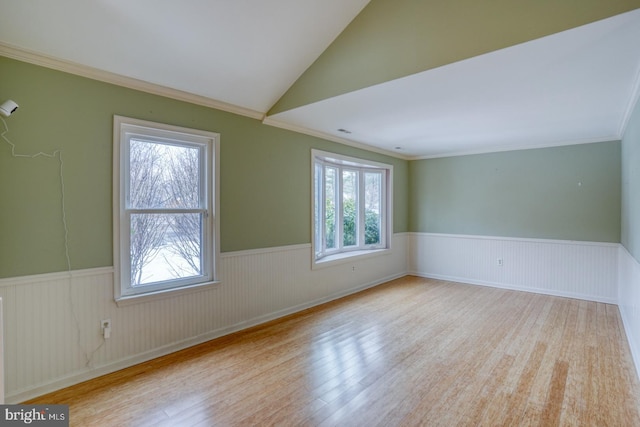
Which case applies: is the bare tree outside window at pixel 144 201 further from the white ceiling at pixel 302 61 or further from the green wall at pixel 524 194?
the green wall at pixel 524 194

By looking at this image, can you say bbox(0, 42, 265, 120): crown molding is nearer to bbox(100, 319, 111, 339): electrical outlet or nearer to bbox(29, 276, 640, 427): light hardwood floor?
bbox(100, 319, 111, 339): electrical outlet

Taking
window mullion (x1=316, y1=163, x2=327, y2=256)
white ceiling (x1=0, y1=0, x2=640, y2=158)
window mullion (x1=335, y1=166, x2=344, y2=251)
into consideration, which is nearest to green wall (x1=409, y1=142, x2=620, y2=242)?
white ceiling (x1=0, y1=0, x2=640, y2=158)

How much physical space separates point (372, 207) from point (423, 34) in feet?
12.2

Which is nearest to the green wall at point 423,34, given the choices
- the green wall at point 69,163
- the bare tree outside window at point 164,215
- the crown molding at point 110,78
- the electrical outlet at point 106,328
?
the crown molding at point 110,78

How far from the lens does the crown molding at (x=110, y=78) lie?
2.20 metres

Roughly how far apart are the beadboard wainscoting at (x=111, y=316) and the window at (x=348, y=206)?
0.85 metres

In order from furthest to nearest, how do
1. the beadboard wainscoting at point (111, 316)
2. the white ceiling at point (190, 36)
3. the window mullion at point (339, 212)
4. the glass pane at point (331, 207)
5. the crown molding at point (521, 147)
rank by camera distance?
1. the window mullion at point (339, 212)
2. the glass pane at point (331, 207)
3. the crown molding at point (521, 147)
4. the beadboard wainscoting at point (111, 316)
5. the white ceiling at point (190, 36)

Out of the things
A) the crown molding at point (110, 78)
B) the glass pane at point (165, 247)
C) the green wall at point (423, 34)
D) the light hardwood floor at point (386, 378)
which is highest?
the green wall at point (423, 34)

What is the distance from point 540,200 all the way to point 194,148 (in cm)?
512

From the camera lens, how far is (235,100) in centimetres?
332

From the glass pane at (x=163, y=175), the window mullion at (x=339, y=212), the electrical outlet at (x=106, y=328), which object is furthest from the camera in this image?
the window mullion at (x=339, y=212)

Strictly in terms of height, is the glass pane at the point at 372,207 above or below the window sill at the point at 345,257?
above

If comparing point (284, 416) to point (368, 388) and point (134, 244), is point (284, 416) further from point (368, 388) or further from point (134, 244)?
point (134, 244)

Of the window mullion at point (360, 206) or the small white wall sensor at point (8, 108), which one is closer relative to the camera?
the small white wall sensor at point (8, 108)
